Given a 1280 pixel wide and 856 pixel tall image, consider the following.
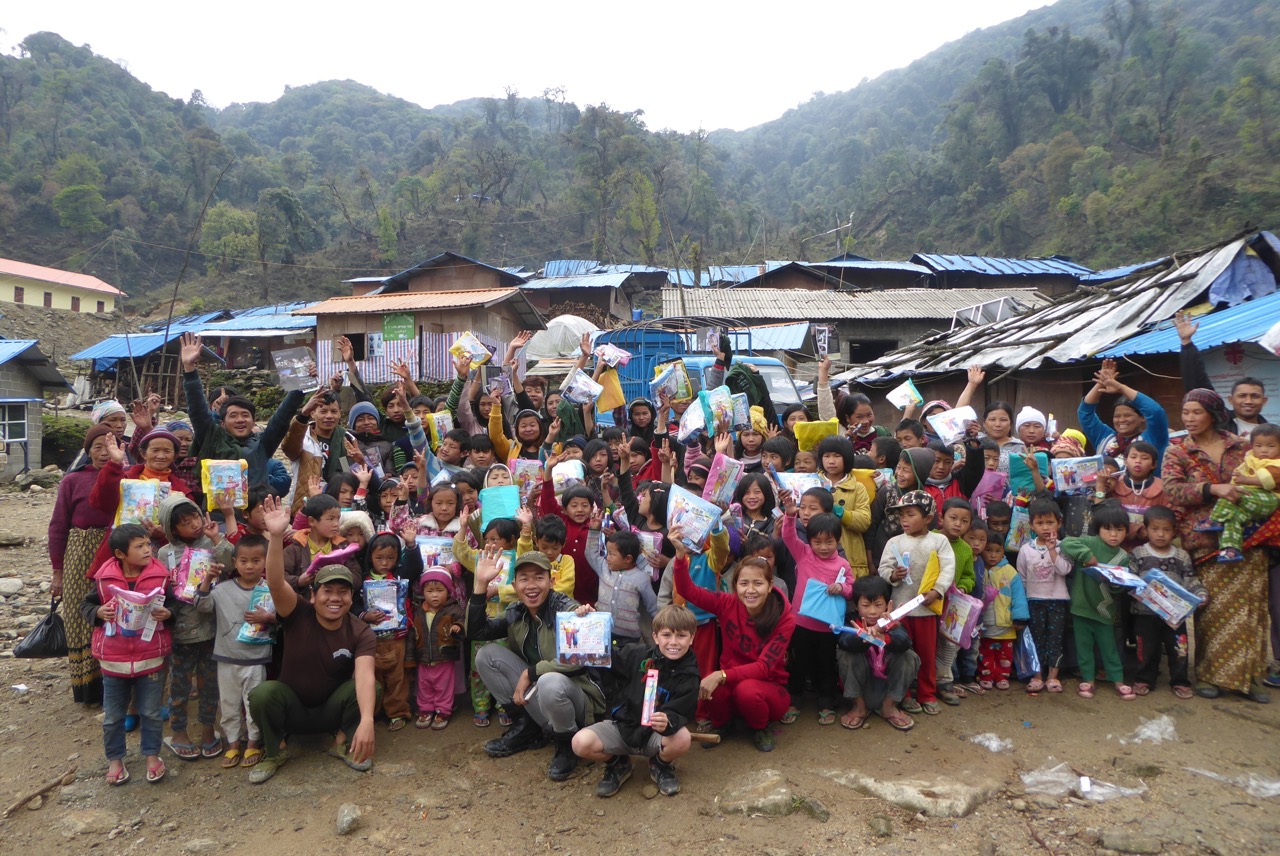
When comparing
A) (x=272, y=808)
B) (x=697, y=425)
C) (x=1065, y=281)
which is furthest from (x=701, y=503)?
(x=1065, y=281)

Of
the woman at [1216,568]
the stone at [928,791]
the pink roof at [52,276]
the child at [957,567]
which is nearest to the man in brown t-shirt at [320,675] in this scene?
the stone at [928,791]

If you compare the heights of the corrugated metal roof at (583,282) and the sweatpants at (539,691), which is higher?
the corrugated metal roof at (583,282)

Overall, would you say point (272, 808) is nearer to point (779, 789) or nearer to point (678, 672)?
point (678, 672)

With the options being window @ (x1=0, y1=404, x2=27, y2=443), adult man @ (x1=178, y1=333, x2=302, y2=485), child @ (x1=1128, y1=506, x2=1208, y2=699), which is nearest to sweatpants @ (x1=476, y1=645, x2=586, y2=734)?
adult man @ (x1=178, y1=333, x2=302, y2=485)

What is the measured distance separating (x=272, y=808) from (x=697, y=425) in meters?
3.52

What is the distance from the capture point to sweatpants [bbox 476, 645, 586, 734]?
3.82 metres

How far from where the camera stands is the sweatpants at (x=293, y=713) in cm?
392

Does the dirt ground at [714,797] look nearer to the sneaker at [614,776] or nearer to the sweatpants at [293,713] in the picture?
the sneaker at [614,776]

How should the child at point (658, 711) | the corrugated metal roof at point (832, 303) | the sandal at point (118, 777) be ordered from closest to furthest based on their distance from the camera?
the child at point (658, 711)
the sandal at point (118, 777)
the corrugated metal roof at point (832, 303)

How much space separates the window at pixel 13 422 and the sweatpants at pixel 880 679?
18163 millimetres

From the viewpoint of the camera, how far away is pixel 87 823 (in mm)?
3641

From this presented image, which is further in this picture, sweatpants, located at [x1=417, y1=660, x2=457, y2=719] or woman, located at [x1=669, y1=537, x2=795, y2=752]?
sweatpants, located at [x1=417, y1=660, x2=457, y2=719]

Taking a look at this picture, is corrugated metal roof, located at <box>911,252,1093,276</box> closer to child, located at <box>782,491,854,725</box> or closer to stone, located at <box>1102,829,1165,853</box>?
child, located at <box>782,491,854,725</box>

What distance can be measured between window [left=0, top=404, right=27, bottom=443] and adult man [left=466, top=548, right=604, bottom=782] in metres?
16.6
